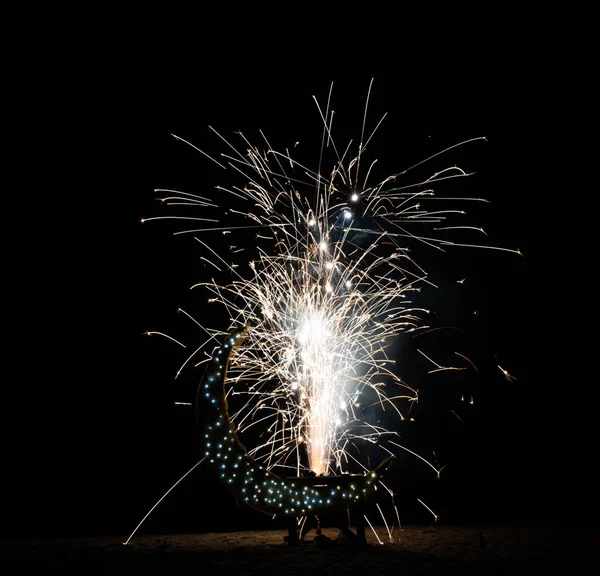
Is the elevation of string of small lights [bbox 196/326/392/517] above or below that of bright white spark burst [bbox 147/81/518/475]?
below

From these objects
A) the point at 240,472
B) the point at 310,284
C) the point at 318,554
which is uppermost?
the point at 310,284

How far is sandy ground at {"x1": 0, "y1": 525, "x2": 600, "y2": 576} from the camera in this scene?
17.5 ft

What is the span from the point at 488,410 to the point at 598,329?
1.97 meters

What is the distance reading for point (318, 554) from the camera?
19.4 feet

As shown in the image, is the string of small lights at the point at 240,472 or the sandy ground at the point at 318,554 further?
the string of small lights at the point at 240,472

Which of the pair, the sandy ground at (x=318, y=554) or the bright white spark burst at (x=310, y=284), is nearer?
the sandy ground at (x=318, y=554)

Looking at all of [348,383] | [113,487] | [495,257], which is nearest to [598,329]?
[495,257]

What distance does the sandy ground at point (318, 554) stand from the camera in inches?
211

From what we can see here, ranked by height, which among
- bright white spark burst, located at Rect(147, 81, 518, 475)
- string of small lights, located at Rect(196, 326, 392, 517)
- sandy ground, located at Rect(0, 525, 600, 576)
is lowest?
sandy ground, located at Rect(0, 525, 600, 576)

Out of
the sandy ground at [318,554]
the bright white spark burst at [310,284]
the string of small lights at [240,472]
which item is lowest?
the sandy ground at [318,554]

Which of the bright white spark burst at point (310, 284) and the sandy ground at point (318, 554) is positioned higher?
the bright white spark burst at point (310, 284)

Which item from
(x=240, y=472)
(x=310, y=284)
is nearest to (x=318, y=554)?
(x=240, y=472)

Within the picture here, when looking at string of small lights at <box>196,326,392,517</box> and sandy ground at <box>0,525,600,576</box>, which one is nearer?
sandy ground at <box>0,525,600,576</box>

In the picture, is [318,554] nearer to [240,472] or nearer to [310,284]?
[240,472]
